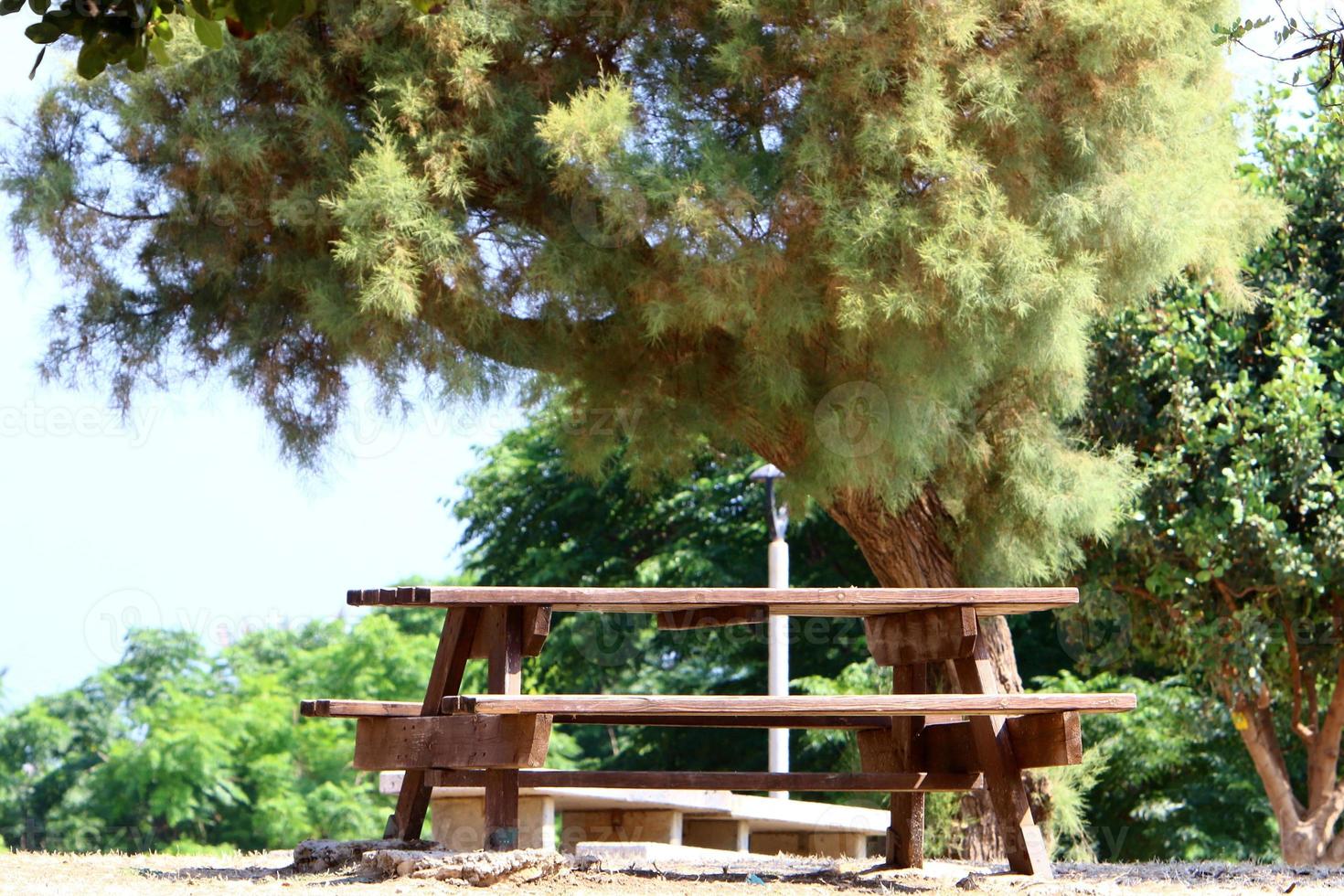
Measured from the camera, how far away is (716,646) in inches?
770

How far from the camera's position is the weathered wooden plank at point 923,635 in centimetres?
464

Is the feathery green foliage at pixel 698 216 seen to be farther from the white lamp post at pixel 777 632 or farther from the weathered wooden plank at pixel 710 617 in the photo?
the white lamp post at pixel 777 632

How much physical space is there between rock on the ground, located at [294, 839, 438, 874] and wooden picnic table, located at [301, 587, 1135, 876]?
5.1 inches

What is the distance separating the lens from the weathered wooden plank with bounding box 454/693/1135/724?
12.8ft

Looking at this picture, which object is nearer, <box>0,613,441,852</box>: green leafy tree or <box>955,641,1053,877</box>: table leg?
<box>955,641,1053,877</box>: table leg

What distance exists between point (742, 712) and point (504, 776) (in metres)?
0.79

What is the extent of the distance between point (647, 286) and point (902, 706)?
128 inches

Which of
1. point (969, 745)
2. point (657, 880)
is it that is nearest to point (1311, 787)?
point (969, 745)

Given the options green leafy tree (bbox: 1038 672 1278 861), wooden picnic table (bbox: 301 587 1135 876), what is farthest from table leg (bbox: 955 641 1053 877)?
green leafy tree (bbox: 1038 672 1278 861)

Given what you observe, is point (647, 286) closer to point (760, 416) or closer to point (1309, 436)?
point (760, 416)

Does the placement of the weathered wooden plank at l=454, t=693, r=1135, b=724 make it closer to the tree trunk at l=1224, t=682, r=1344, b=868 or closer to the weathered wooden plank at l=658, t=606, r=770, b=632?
the weathered wooden plank at l=658, t=606, r=770, b=632
